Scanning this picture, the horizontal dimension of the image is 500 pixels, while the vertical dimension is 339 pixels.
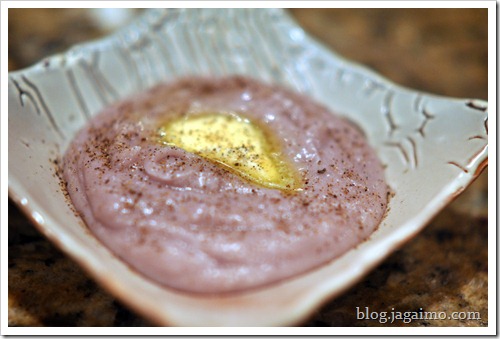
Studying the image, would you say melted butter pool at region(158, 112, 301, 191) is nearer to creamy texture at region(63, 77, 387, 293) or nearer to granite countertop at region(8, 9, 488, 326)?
creamy texture at region(63, 77, 387, 293)

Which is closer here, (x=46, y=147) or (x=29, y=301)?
(x=29, y=301)

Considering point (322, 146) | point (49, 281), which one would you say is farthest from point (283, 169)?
point (49, 281)

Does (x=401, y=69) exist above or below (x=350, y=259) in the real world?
below

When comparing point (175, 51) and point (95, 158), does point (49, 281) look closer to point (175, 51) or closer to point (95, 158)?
point (95, 158)

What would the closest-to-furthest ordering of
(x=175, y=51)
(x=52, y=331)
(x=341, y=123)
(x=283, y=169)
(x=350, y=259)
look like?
1. (x=350, y=259)
2. (x=52, y=331)
3. (x=283, y=169)
4. (x=341, y=123)
5. (x=175, y=51)

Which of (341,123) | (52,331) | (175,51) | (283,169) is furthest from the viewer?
(175,51)

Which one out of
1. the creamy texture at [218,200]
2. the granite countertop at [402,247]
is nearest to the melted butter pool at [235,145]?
the creamy texture at [218,200]

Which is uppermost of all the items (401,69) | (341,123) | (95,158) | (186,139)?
(95,158)
